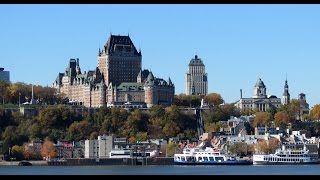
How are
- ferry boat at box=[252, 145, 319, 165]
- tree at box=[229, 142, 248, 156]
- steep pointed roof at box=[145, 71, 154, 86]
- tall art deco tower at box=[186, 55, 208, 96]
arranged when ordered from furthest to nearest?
tall art deco tower at box=[186, 55, 208, 96] < steep pointed roof at box=[145, 71, 154, 86] < tree at box=[229, 142, 248, 156] < ferry boat at box=[252, 145, 319, 165]

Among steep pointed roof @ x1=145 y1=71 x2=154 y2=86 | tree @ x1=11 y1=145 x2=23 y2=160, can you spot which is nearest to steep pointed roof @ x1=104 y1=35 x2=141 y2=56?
steep pointed roof @ x1=145 y1=71 x2=154 y2=86

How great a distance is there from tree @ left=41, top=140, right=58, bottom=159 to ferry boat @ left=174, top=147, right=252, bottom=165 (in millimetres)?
4551

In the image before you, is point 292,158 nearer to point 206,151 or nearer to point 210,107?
point 206,151

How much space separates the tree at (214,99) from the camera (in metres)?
56.9

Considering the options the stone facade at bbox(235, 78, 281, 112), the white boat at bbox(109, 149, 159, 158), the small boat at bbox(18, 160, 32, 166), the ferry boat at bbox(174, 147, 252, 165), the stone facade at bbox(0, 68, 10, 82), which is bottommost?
the small boat at bbox(18, 160, 32, 166)

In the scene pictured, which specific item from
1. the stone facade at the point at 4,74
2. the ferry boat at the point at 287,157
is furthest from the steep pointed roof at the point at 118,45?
the ferry boat at the point at 287,157

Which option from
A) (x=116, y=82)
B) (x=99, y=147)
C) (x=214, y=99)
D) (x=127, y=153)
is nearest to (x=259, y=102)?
(x=214, y=99)

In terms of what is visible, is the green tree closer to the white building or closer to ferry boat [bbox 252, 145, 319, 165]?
ferry boat [bbox 252, 145, 319, 165]

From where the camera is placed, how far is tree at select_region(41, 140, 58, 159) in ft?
124

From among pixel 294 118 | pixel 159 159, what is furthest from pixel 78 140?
pixel 294 118

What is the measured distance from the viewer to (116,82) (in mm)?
57875

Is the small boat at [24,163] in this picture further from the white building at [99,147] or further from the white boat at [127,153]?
the white boat at [127,153]

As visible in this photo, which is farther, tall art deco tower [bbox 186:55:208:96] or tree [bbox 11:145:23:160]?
tall art deco tower [bbox 186:55:208:96]

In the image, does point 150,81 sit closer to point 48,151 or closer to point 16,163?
point 48,151
